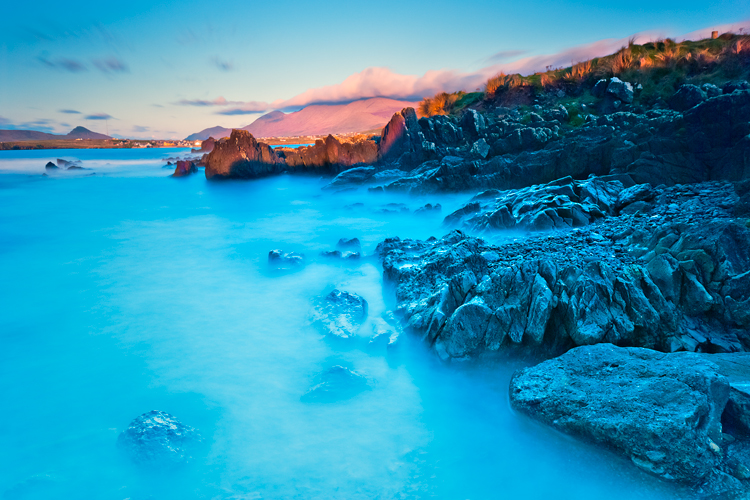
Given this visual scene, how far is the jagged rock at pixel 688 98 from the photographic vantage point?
55.2 feet

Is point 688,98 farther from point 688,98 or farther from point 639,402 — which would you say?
point 639,402

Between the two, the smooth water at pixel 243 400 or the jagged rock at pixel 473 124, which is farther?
the jagged rock at pixel 473 124

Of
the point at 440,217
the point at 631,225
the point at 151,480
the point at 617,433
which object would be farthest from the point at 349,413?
the point at 440,217

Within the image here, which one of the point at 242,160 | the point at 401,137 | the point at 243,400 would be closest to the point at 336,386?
the point at 243,400

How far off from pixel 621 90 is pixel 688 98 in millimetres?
4737

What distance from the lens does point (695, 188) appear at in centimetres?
1012

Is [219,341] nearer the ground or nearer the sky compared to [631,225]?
nearer the ground

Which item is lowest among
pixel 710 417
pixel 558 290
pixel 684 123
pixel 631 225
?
pixel 710 417

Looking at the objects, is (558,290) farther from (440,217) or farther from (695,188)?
(440,217)

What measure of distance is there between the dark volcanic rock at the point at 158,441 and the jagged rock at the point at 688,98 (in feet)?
80.9

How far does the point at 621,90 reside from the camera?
69.8 feet

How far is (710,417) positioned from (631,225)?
6.48 metres

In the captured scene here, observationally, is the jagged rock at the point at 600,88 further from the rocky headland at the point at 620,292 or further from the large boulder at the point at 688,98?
the rocky headland at the point at 620,292

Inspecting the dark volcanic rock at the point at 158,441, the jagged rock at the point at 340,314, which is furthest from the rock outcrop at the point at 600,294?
the dark volcanic rock at the point at 158,441
